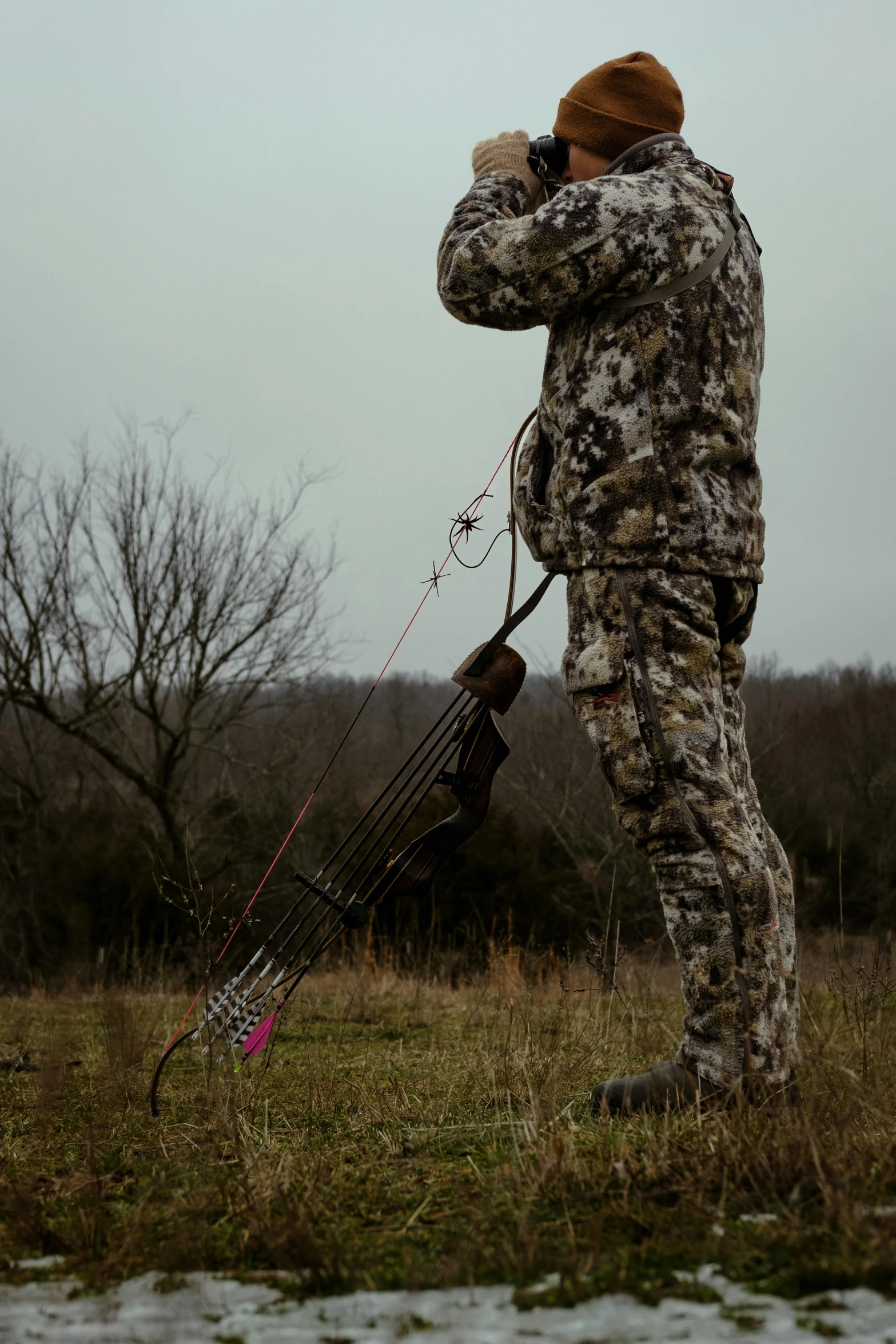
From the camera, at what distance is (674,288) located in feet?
8.42

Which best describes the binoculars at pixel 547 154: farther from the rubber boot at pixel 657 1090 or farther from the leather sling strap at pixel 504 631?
the rubber boot at pixel 657 1090

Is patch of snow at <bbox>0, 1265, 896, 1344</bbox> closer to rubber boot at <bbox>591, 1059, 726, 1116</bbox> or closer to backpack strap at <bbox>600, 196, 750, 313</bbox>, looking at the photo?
rubber boot at <bbox>591, 1059, 726, 1116</bbox>

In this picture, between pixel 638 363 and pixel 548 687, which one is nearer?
pixel 638 363

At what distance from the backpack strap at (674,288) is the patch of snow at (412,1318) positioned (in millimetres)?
1966

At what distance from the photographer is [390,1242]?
172cm

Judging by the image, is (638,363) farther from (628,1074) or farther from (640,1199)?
(628,1074)

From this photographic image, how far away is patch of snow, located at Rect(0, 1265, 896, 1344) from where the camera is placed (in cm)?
135

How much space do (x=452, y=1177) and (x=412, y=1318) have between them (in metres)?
0.61

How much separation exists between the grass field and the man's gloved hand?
222 cm

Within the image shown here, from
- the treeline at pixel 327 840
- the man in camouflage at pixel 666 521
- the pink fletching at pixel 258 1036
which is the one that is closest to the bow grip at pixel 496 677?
the man in camouflage at pixel 666 521

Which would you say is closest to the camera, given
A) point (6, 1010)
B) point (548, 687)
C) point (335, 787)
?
point (6, 1010)

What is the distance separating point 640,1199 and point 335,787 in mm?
20525

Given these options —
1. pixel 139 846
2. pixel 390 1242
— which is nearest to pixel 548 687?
pixel 139 846

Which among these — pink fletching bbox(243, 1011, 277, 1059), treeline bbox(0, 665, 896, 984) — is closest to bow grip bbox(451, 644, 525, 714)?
pink fletching bbox(243, 1011, 277, 1059)
